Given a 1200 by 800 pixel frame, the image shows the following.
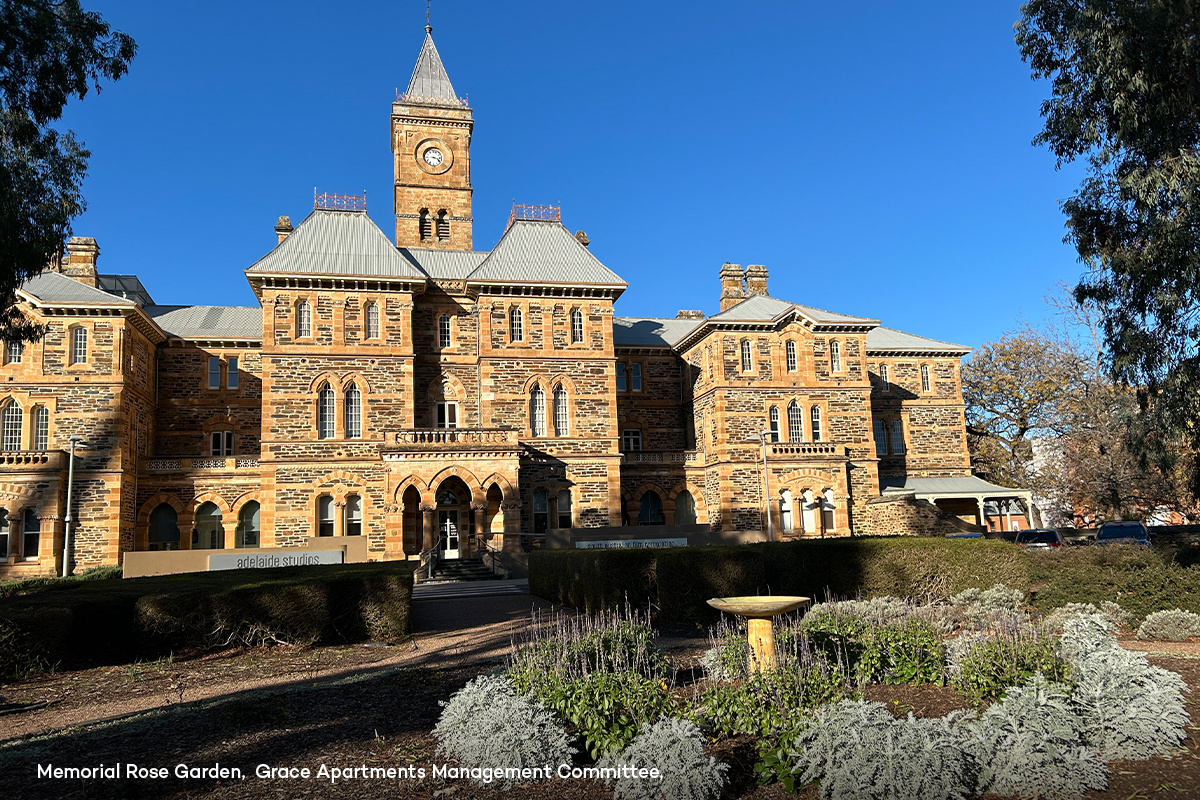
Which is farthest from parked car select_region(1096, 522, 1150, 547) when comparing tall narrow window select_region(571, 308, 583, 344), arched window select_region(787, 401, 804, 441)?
tall narrow window select_region(571, 308, 583, 344)

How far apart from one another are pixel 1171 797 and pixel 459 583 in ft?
82.0

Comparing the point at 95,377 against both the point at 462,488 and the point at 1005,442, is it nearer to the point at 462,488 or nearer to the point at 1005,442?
the point at 462,488

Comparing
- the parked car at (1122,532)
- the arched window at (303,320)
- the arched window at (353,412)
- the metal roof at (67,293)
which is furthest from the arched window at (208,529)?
the parked car at (1122,532)

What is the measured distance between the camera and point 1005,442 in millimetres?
51875

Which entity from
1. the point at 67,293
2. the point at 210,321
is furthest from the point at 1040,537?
the point at 67,293

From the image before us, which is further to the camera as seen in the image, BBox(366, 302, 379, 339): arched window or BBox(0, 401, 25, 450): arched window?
BBox(366, 302, 379, 339): arched window

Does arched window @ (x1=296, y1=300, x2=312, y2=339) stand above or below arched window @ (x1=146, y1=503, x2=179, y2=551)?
above

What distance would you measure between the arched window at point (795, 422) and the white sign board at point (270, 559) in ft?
73.0

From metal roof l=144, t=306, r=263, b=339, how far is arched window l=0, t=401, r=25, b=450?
770 cm

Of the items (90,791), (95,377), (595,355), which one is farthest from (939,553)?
(95,377)

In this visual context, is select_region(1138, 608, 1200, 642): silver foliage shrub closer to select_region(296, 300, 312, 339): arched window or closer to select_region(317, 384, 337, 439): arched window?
select_region(317, 384, 337, 439): arched window

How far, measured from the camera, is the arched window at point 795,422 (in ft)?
131

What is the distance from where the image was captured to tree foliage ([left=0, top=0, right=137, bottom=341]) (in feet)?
48.9

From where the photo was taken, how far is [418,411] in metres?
37.7
